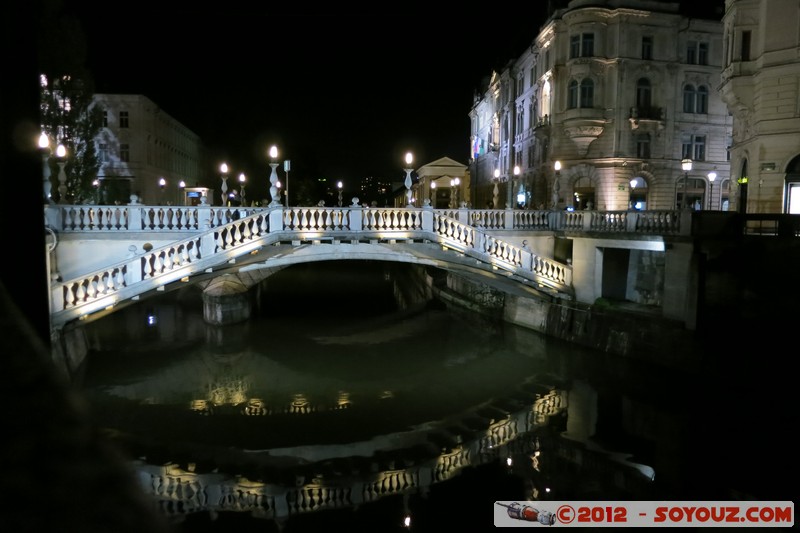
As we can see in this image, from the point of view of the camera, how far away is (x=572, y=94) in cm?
3644

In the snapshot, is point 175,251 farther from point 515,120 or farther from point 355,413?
point 515,120

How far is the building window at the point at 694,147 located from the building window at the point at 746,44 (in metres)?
12.7

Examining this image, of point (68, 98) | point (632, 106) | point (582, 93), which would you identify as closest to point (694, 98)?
point (632, 106)

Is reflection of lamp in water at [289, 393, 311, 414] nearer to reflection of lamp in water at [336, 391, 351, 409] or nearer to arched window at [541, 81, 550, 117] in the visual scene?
reflection of lamp in water at [336, 391, 351, 409]

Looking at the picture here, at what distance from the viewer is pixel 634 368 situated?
18719 millimetres

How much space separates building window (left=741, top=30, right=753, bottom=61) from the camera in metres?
25.3

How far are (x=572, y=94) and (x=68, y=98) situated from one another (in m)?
31.0

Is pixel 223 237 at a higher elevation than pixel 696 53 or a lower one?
lower

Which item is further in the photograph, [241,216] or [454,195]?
[454,195]

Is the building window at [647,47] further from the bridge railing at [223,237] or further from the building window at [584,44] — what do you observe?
the bridge railing at [223,237]

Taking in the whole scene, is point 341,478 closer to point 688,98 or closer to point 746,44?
point 746,44

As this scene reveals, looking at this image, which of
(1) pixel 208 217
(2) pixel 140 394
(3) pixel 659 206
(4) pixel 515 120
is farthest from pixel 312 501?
(4) pixel 515 120

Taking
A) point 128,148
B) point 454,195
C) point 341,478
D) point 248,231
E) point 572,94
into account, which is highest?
point 572,94

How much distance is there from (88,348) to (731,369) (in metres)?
21.8
